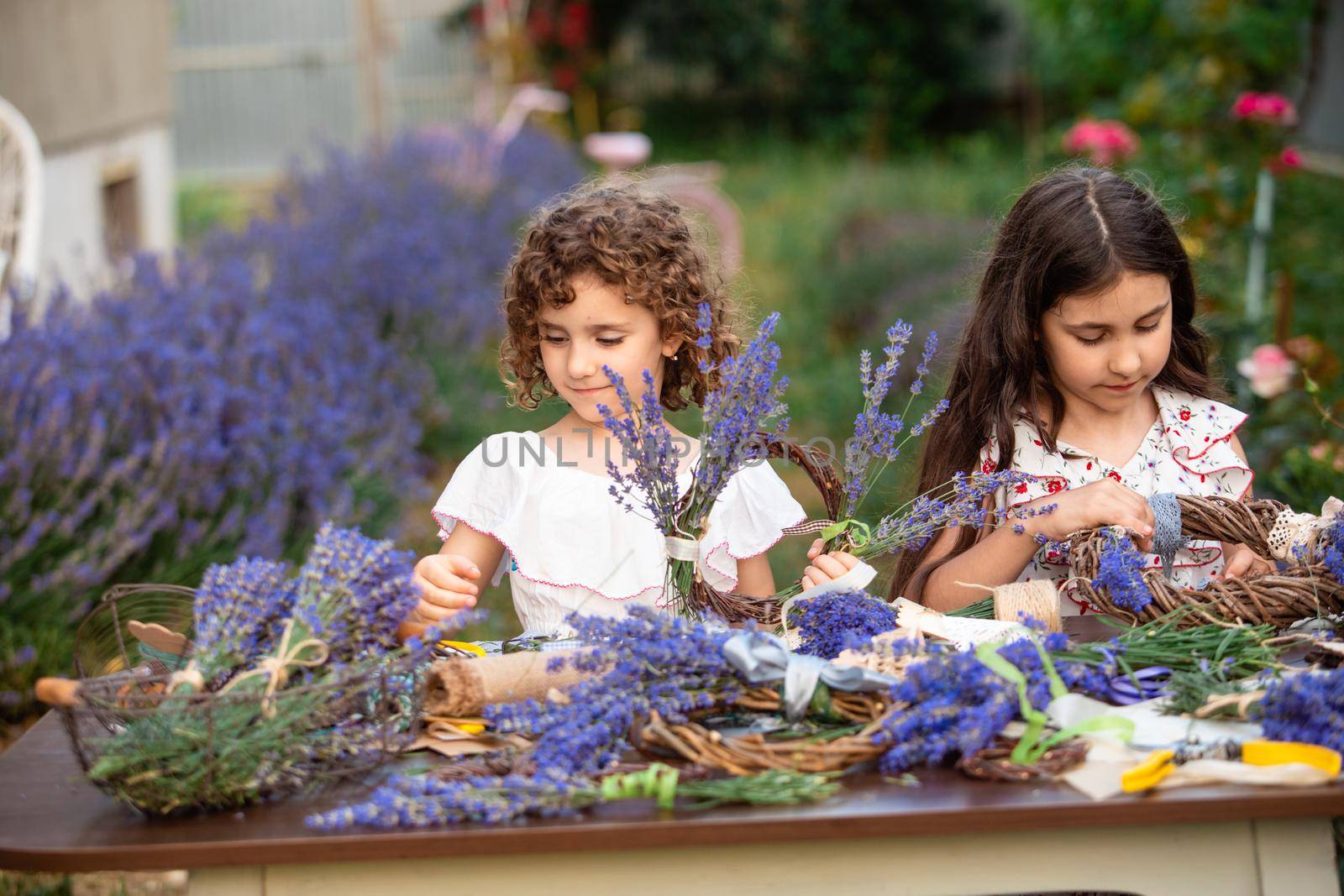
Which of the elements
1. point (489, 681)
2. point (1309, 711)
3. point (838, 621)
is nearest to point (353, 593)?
point (489, 681)

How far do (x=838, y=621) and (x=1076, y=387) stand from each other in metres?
0.74

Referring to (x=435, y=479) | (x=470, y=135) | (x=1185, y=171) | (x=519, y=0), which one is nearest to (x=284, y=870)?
(x=435, y=479)

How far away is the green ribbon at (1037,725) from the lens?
152 centimetres

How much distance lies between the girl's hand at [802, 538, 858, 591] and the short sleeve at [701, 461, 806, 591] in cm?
29

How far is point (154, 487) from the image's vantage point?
3.66 metres

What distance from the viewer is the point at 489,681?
5.54 ft

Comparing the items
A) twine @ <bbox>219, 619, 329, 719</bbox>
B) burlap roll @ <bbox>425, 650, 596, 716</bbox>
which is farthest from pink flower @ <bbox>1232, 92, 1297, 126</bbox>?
twine @ <bbox>219, 619, 329, 719</bbox>

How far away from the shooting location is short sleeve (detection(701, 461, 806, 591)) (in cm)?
223

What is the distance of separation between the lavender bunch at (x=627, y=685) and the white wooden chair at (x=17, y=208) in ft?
9.56

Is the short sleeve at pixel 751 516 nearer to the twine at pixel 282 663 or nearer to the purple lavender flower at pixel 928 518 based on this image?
the purple lavender flower at pixel 928 518

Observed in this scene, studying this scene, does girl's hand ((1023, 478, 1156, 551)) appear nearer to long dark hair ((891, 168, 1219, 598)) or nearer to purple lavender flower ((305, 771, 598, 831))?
long dark hair ((891, 168, 1219, 598))

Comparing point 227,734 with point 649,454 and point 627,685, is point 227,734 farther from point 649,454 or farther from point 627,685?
point 649,454

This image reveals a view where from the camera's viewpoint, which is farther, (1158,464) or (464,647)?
(1158,464)

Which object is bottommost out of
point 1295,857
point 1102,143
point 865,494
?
point 1295,857
